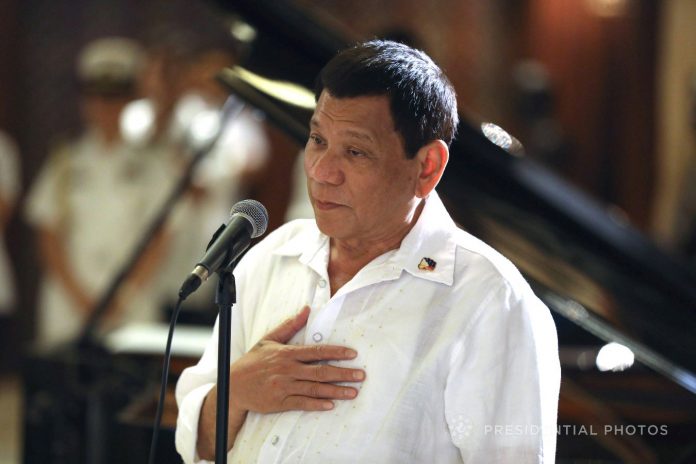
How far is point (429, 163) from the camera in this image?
154 centimetres

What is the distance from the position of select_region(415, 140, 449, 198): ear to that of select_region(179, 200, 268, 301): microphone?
23 centimetres

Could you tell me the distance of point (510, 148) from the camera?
8.46 ft

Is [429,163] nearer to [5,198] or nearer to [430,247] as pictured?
[430,247]

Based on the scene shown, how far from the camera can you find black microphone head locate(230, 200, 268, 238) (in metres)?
1.49

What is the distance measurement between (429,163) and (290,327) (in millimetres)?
310

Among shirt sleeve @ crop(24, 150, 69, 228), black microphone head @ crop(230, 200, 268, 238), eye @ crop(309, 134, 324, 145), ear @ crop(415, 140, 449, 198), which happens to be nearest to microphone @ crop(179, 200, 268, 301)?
black microphone head @ crop(230, 200, 268, 238)

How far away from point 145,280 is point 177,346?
0.87 m

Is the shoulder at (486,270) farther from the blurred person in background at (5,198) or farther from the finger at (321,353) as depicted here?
the blurred person in background at (5,198)

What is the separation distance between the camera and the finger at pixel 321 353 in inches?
60.1

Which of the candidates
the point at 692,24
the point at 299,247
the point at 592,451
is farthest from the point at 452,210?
the point at 692,24

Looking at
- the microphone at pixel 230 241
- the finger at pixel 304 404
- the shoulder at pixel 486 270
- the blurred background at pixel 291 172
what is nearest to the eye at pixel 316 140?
the microphone at pixel 230 241

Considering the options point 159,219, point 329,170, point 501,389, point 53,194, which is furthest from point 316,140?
point 53,194

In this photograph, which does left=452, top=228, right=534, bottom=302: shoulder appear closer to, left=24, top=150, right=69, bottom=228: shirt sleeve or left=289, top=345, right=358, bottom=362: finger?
left=289, top=345, right=358, bottom=362: finger

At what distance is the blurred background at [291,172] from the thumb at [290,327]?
1.59 ft
